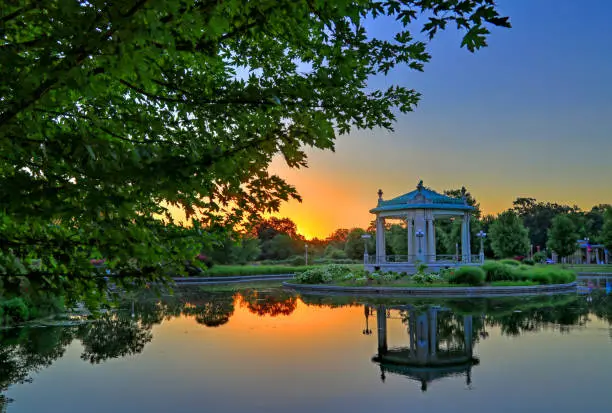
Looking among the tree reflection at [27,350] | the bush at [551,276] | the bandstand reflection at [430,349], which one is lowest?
the tree reflection at [27,350]

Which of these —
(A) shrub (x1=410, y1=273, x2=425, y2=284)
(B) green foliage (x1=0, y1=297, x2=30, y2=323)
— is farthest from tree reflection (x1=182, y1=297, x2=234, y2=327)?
(A) shrub (x1=410, y1=273, x2=425, y2=284)

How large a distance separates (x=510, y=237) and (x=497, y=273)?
92.3ft

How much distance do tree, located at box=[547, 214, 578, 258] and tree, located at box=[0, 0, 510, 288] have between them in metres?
56.9

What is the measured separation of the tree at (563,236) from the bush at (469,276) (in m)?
35.4

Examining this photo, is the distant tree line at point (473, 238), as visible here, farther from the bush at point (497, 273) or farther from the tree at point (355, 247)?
the bush at point (497, 273)

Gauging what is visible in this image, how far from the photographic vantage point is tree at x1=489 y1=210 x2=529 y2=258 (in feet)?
168

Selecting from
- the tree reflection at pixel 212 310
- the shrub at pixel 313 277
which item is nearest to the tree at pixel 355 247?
the shrub at pixel 313 277

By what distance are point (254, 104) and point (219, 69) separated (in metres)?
1.97

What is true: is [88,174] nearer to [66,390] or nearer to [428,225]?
[66,390]

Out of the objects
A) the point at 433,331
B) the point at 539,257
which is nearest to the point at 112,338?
the point at 433,331

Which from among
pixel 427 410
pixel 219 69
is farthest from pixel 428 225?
pixel 219 69

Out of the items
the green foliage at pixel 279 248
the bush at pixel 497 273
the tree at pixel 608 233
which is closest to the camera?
the bush at pixel 497 273

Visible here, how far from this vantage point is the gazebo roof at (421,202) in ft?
103

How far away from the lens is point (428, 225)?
31844mm
